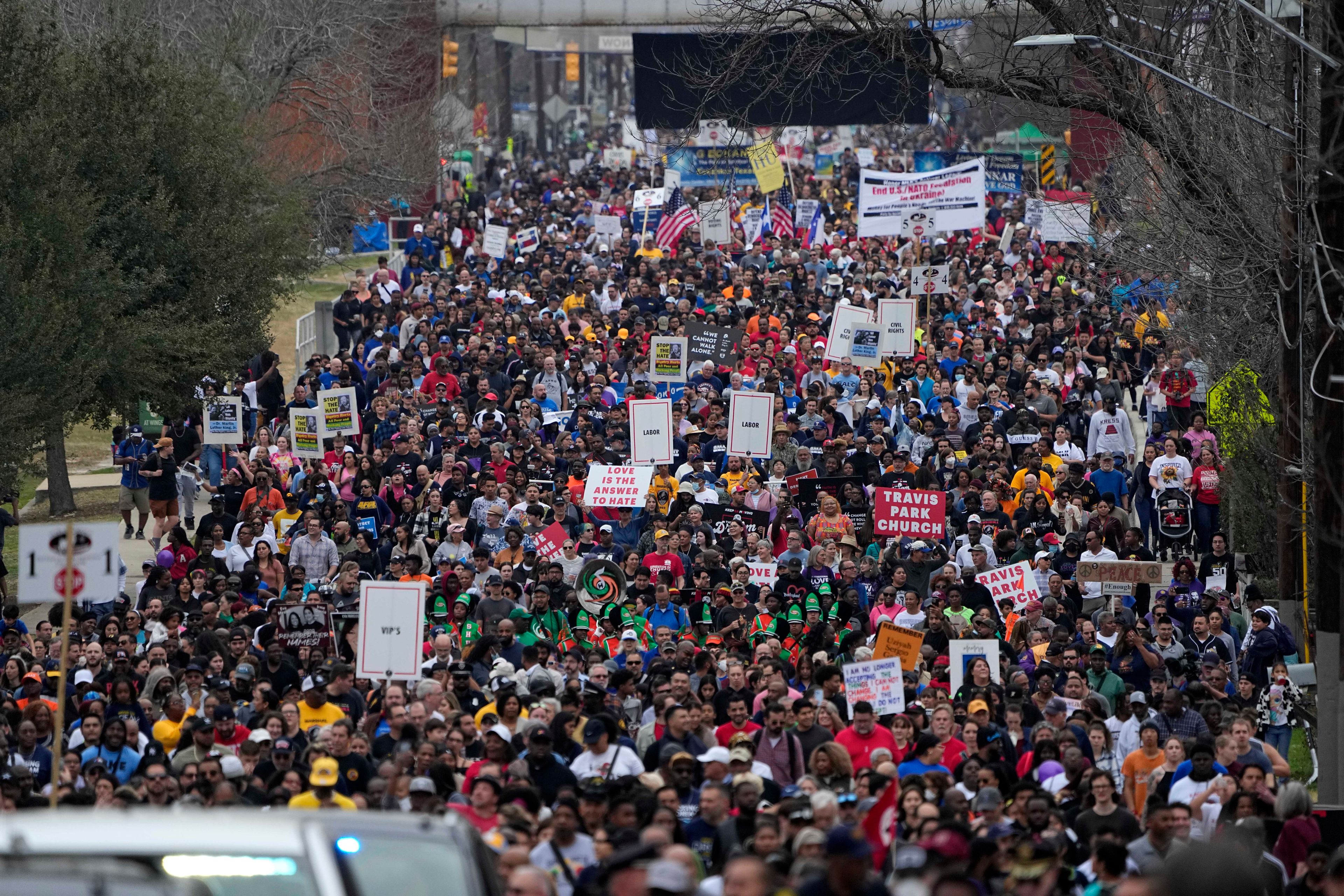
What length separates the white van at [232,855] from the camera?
→ 19.6 ft

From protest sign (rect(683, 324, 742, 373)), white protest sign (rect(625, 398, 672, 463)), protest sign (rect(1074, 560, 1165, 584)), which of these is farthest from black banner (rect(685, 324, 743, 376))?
protest sign (rect(1074, 560, 1165, 584))

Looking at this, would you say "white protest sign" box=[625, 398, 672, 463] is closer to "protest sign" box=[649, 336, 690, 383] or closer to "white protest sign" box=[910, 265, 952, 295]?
"protest sign" box=[649, 336, 690, 383]

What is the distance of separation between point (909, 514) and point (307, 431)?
25.6 ft

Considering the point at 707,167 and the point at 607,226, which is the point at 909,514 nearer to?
the point at 707,167

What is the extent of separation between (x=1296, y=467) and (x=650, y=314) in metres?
16.2

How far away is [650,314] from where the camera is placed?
102 feet

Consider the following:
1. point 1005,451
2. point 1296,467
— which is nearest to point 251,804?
point 1296,467

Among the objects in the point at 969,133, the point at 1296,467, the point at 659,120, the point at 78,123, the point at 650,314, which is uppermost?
the point at 969,133

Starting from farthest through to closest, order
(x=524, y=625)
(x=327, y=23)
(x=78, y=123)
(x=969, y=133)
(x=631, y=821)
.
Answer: (x=969, y=133) → (x=327, y=23) → (x=78, y=123) → (x=524, y=625) → (x=631, y=821)

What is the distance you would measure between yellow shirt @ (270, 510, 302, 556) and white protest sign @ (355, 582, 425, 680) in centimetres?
574

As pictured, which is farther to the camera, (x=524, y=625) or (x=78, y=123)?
(x=78, y=123)

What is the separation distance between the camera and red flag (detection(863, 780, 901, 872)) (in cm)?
1038

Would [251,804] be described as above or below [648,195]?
below

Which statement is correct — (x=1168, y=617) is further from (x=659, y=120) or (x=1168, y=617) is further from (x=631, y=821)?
(x=659, y=120)
